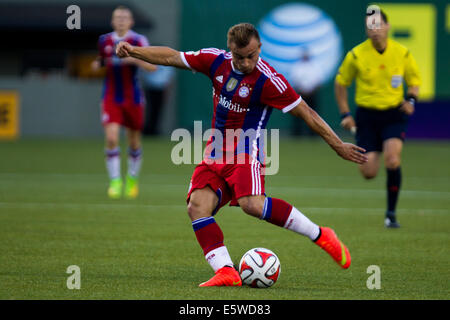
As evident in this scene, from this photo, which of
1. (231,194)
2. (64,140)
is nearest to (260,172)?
(231,194)

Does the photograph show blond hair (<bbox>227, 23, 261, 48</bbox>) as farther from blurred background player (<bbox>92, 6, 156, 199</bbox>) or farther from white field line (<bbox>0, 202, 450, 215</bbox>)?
blurred background player (<bbox>92, 6, 156, 199</bbox>)

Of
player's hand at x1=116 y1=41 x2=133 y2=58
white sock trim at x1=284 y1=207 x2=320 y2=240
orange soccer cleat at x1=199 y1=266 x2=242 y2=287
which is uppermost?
player's hand at x1=116 y1=41 x2=133 y2=58

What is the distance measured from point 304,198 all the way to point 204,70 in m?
6.05

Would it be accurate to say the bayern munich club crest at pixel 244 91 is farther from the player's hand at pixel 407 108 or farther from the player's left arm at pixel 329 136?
the player's hand at pixel 407 108

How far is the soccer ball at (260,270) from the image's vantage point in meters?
6.12

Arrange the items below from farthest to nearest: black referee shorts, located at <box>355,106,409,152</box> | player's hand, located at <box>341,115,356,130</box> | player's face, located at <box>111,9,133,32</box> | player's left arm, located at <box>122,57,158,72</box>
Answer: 1. player's face, located at <box>111,9,133,32</box>
2. player's left arm, located at <box>122,57,158,72</box>
3. black referee shorts, located at <box>355,106,409,152</box>
4. player's hand, located at <box>341,115,356,130</box>

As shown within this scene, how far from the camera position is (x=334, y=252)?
6.38 meters

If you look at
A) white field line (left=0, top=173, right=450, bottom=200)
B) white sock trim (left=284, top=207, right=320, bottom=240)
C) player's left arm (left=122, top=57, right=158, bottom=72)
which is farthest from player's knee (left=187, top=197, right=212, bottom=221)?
white field line (left=0, top=173, right=450, bottom=200)

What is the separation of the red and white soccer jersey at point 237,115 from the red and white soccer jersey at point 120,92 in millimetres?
6083

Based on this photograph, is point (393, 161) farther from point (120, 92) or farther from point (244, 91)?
point (120, 92)

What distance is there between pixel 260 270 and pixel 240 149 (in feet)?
3.12

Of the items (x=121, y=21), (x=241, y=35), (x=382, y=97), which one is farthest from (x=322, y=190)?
(x=241, y=35)

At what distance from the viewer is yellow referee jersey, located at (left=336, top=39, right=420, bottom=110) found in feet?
32.7

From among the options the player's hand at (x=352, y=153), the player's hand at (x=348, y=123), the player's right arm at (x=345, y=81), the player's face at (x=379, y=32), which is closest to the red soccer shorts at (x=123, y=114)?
the player's right arm at (x=345, y=81)
